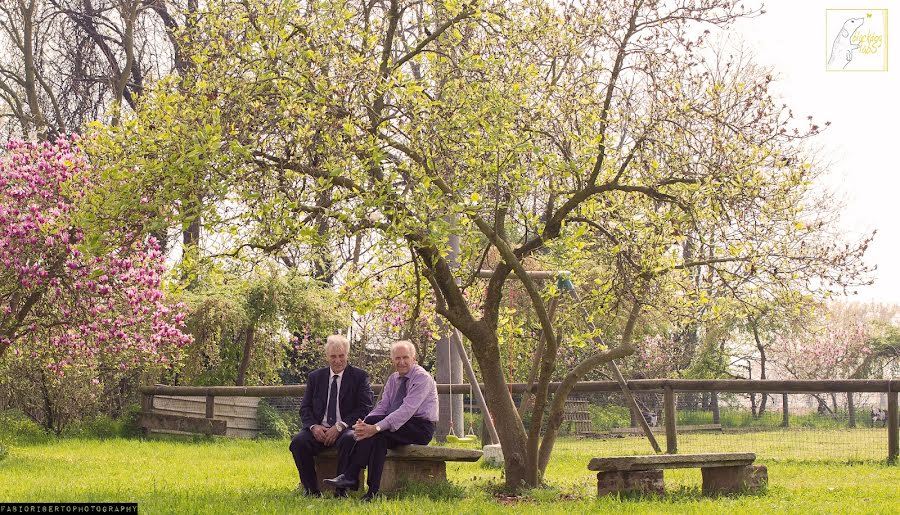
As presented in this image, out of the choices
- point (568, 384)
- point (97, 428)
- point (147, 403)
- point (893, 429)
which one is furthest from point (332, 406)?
point (97, 428)

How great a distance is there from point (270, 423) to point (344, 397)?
9.26 metres

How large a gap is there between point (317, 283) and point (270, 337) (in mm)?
1451

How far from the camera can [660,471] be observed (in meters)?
8.30

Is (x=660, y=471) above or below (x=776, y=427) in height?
below

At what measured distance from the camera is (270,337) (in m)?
19.9

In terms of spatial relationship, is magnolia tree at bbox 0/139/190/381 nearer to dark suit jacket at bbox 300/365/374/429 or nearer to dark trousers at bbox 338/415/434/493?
dark suit jacket at bbox 300/365/374/429

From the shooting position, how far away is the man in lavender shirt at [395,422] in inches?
317

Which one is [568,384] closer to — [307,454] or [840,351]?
[307,454]

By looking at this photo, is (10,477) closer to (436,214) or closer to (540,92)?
(436,214)

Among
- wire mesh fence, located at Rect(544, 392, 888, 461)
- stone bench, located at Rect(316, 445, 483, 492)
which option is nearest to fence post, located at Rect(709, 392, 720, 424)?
wire mesh fence, located at Rect(544, 392, 888, 461)

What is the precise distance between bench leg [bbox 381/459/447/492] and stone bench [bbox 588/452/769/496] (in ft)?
4.28

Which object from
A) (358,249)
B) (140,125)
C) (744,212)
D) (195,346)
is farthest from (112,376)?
(744,212)

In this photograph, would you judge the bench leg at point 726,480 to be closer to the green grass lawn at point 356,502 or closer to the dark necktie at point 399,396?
the green grass lawn at point 356,502

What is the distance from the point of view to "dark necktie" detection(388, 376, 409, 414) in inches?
336
